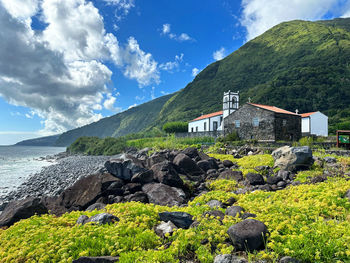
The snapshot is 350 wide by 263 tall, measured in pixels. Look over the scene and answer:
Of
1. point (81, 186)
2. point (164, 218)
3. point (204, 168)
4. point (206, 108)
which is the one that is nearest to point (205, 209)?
point (164, 218)

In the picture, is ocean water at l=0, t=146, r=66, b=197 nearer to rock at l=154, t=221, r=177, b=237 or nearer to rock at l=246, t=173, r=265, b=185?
rock at l=154, t=221, r=177, b=237

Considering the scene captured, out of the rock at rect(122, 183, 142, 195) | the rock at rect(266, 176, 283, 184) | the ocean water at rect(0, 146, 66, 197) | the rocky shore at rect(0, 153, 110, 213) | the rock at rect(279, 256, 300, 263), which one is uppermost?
the rock at rect(279, 256, 300, 263)

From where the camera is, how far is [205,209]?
6.20 m

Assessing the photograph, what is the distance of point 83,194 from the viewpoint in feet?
29.4

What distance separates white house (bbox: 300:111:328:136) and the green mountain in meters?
6.21

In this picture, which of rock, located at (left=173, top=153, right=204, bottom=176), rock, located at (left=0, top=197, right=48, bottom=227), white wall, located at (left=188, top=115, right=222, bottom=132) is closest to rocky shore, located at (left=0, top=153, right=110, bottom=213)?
rock, located at (left=173, top=153, right=204, bottom=176)

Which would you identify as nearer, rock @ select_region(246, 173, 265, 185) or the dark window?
rock @ select_region(246, 173, 265, 185)

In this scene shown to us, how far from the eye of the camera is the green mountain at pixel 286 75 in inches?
2876

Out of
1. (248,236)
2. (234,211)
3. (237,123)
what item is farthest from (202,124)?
(248,236)

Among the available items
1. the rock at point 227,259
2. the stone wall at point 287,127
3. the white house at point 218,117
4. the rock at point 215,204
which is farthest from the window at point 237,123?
the rock at point 227,259

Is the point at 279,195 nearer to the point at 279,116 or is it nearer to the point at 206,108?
the point at 279,116

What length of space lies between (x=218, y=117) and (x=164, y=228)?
4874 cm

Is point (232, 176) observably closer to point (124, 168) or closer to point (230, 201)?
point (230, 201)

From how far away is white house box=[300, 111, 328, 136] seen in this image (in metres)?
40.0
